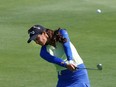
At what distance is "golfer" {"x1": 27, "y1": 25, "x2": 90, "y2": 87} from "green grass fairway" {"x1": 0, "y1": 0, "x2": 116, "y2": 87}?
3.91m

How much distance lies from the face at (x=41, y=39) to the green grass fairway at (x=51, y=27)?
4447 millimetres

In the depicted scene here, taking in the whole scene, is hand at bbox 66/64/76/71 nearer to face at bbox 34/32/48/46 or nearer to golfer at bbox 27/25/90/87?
golfer at bbox 27/25/90/87

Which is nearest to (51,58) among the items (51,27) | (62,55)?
(62,55)

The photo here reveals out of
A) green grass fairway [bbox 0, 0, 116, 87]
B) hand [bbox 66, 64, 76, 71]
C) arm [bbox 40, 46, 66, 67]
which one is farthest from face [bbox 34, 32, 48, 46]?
green grass fairway [bbox 0, 0, 116, 87]

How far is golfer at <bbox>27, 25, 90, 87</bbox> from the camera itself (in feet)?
25.6

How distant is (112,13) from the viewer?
2208 centimetres

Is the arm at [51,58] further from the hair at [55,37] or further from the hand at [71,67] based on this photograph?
the hair at [55,37]

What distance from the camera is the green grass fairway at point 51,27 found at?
12820 millimetres

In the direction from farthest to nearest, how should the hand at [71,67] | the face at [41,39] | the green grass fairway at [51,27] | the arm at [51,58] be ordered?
the green grass fairway at [51,27] < the arm at [51,58] < the hand at [71,67] < the face at [41,39]

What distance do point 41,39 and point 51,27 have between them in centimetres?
1219

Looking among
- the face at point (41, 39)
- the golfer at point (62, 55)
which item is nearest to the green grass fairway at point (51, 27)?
the golfer at point (62, 55)

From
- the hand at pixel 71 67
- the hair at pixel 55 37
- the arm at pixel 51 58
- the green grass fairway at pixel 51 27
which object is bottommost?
the green grass fairway at pixel 51 27

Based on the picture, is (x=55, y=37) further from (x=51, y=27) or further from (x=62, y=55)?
(x=51, y=27)

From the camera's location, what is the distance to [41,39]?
25.1 feet
